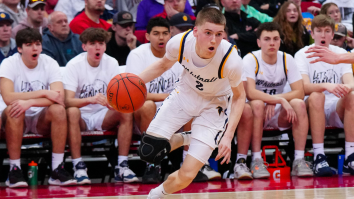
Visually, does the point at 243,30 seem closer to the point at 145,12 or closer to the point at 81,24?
the point at 145,12

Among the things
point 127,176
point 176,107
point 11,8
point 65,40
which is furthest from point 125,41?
Result: point 176,107

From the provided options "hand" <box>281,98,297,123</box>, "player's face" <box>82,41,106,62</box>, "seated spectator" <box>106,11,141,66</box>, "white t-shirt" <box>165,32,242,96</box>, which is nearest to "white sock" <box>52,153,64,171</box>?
"player's face" <box>82,41,106,62</box>

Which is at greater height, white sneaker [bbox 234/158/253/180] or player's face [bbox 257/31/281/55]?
player's face [bbox 257/31/281/55]

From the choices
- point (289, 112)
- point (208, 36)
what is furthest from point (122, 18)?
point (208, 36)

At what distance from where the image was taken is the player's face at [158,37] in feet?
20.0

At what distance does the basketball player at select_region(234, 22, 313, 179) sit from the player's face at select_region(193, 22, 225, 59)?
1.90 m

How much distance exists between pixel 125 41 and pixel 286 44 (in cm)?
247

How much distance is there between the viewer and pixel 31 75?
584cm

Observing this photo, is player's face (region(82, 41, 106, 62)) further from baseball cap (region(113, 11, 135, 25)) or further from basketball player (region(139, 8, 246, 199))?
basketball player (region(139, 8, 246, 199))

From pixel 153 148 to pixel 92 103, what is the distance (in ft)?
5.86

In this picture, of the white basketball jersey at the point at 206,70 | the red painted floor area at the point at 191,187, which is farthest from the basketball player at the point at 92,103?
the white basketball jersey at the point at 206,70

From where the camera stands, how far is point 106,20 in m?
8.34

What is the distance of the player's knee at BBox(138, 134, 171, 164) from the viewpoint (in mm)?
4188

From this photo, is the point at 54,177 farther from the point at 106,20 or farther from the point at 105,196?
the point at 106,20
